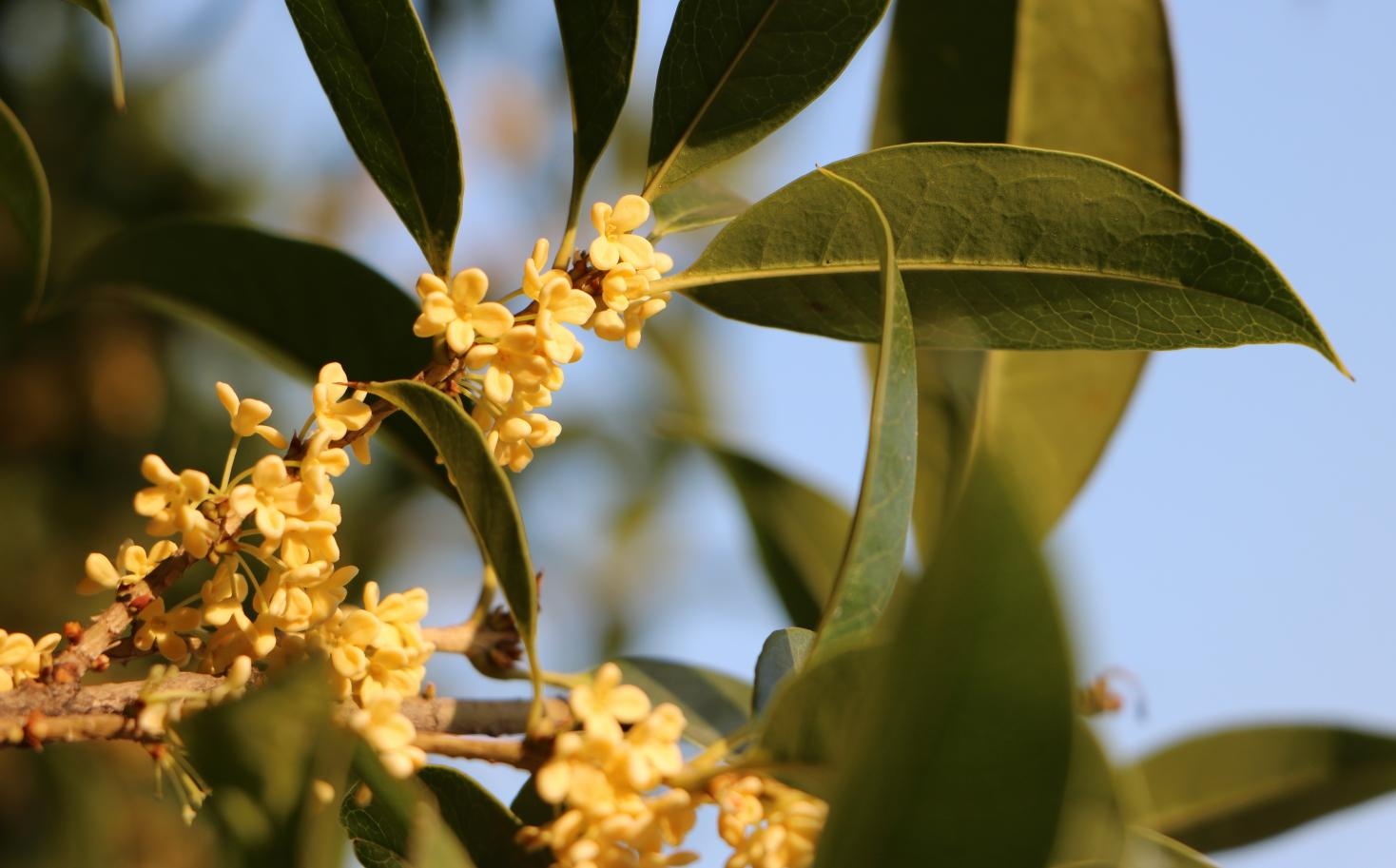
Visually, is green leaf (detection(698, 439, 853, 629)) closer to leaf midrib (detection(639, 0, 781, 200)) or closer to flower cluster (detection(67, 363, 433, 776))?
leaf midrib (detection(639, 0, 781, 200))

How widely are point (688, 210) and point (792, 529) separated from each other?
58cm

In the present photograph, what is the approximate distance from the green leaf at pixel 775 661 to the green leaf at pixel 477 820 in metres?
0.19

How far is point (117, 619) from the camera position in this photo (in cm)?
76

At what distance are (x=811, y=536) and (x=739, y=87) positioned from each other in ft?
2.25

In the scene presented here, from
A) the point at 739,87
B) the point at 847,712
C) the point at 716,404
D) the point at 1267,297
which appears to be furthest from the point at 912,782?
the point at 716,404

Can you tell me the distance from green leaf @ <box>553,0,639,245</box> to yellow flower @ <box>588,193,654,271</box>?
60 mm

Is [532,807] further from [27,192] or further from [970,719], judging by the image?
[27,192]

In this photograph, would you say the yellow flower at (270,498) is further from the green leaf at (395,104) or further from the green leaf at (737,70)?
the green leaf at (737,70)

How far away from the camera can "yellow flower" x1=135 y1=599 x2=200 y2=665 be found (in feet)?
2.52


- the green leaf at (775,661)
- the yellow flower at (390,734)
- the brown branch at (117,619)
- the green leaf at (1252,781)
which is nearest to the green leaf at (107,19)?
the brown branch at (117,619)

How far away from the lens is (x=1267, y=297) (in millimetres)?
791

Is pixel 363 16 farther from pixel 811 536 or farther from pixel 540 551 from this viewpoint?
pixel 540 551

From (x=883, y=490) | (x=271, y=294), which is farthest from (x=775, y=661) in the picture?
(x=271, y=294)

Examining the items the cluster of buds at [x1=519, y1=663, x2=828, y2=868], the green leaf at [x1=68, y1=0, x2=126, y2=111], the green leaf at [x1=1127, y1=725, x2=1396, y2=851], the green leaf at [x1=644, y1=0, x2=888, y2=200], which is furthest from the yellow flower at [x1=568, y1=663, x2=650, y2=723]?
the green leaf at [x1=1127, y1=725, x2=1396, y2=851]
